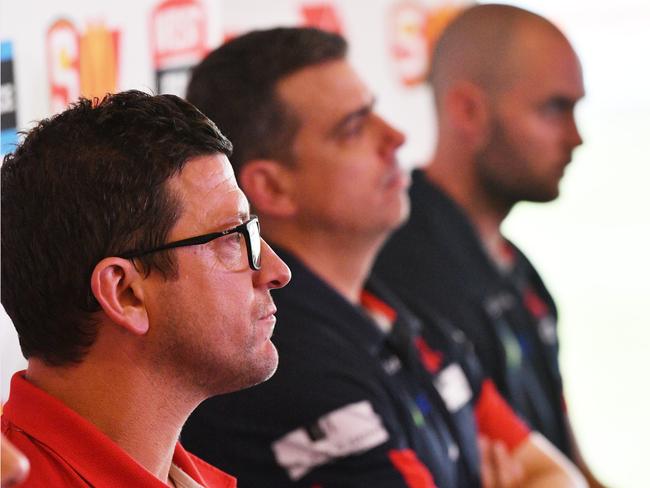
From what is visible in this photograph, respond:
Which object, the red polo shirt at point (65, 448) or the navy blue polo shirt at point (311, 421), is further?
the navy blue polo shirt at point (311, 421)

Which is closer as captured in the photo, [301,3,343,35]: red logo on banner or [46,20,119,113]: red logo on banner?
[46,20,119,113]: red logo on banner

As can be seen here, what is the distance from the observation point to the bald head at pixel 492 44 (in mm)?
2719

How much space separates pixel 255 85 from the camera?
182 centimetres

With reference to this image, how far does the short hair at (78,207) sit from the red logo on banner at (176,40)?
2.71 feet

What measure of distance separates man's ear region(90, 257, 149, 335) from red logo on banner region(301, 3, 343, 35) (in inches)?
72.3

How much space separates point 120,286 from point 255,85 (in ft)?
2.67

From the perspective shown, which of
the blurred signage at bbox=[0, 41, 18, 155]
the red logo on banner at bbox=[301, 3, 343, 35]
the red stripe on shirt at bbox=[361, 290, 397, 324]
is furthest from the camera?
the red logo on banner at bbox=[301, 3, 343, 35]

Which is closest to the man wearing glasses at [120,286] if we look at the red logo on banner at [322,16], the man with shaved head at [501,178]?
the man with shaved head at [501,178]

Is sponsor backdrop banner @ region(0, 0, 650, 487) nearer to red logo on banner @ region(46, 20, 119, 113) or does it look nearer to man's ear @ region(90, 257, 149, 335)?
red logo on banner @ region(46, 20, 119, 113)

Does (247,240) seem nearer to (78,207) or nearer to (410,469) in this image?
(78,207)

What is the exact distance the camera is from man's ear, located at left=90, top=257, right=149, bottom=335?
3.44 feet

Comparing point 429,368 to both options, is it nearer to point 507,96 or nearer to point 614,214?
point 507,96

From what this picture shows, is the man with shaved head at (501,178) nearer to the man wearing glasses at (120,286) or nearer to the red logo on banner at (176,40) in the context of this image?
the red logo on banner at (176,40)

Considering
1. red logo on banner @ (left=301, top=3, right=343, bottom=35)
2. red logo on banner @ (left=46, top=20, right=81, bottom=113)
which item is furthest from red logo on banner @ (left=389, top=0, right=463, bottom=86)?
red logo on banner @ (left=46, top=20, right=81, bottom=113)
